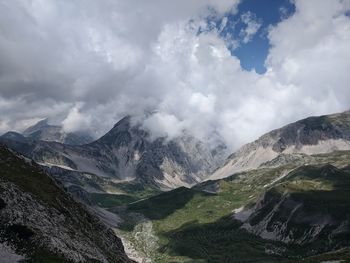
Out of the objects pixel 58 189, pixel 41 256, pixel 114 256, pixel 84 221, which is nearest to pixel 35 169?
pixel 58 189

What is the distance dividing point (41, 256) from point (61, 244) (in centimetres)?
942

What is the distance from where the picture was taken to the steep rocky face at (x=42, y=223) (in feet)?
280

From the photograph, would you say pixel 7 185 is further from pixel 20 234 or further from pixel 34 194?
pixel 20 234

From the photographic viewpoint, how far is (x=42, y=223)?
9662cm

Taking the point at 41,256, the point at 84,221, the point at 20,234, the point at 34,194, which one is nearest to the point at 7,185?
the point at 34,194

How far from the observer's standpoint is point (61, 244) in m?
92.9

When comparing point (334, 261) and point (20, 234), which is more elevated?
point (20, 234)

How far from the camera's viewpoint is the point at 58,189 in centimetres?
12500

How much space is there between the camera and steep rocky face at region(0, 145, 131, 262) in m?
85.4

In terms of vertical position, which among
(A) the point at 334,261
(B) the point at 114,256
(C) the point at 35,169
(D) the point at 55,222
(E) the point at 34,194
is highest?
(C) the point at 35,169

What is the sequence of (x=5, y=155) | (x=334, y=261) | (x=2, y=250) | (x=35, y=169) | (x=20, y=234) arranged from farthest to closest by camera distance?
1. (x=334, y=261)
2. (x=35, y=169)
3. (x=5, y=155)
4. (x=20, y=234)
5. (x=2, y=250)

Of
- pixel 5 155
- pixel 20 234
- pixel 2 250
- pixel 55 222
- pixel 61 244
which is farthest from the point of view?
pixel 5 155

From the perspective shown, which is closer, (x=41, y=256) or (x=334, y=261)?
(x=41, y=256)

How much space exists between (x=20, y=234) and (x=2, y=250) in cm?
772
